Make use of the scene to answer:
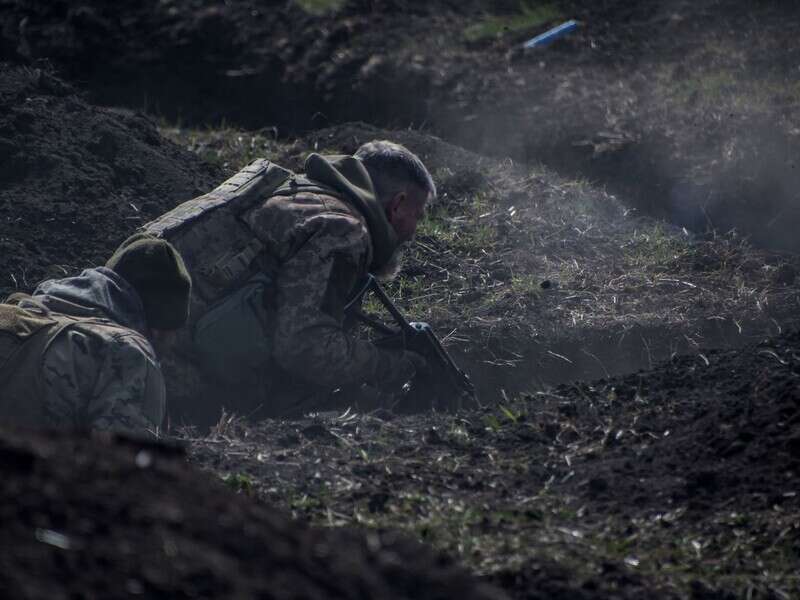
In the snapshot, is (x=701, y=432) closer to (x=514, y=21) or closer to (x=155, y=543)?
(x=155, y=543)

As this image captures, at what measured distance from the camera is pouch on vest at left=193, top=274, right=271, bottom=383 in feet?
17.7

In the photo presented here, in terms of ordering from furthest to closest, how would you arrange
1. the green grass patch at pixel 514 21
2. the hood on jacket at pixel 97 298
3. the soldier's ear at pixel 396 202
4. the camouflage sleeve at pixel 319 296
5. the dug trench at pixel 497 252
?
1. the green grass patch at pixel 514 21
2. the dug trench at pixel 497 252
3. the soldier's ear at pixel 396 202
4. the camouflage sleeve at pixel 319 296
5. the hood on jacket at pixel 97 298

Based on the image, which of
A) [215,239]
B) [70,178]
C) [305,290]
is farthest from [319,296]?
[70,178]

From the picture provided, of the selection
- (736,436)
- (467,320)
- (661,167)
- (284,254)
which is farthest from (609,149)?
(736,436)

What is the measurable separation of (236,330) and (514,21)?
655cm

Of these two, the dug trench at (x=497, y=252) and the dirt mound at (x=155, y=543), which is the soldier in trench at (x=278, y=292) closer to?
the dug trench at (x=497, y=252)

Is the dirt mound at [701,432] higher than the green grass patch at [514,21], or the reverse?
the dirt mound at [701,432]

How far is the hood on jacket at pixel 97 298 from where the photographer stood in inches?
183

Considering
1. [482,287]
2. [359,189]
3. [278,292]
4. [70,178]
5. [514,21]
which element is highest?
[359,189]

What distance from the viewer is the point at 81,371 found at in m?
4.46

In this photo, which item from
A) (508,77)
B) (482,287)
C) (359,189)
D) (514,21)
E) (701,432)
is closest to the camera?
(701,432)

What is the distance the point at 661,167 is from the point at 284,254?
149 inches

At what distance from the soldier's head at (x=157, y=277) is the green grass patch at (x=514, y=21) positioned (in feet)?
21.5

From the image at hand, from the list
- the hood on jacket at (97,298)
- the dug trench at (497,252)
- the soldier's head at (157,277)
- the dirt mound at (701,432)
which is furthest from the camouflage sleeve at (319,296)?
the dug trench at (497,252)
